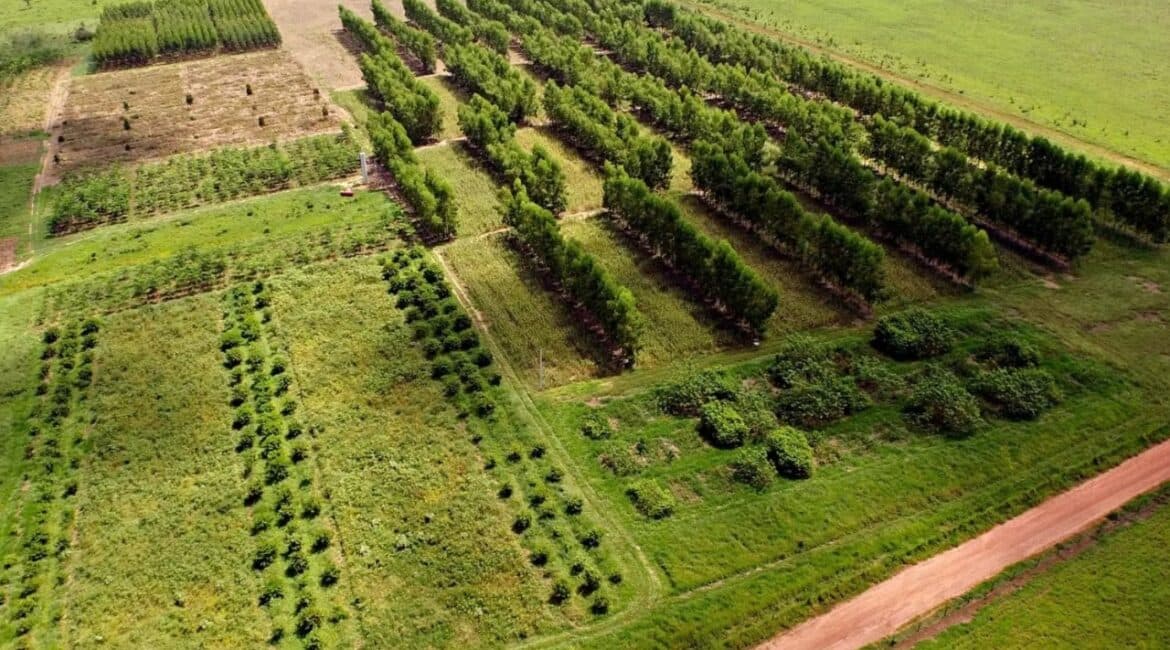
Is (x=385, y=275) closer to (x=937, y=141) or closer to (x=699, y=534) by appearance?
(x=699, y=534)

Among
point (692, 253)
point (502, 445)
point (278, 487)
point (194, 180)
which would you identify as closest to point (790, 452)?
point (502, 445)

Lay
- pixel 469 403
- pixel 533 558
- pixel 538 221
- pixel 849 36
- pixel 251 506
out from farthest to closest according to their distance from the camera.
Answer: pixel 849 36 → pixel 538 221 → pixel 469 403 → pixel 251 506 → pixel 533 558

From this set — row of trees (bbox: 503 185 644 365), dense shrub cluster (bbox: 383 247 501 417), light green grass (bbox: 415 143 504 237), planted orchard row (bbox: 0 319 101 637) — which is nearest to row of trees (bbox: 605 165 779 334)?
row of trees (bbox: 503 185 644 365)

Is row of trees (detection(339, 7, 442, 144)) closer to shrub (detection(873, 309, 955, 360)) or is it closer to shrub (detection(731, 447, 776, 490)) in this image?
shrub (detection(873, 309, 955, 360))

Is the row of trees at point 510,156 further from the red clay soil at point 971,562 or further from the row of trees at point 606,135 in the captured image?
the red clay soil at point 971,562

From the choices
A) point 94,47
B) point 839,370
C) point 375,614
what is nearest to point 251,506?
point 375,614

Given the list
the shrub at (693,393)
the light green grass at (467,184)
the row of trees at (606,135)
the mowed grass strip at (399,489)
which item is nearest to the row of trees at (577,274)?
the light green grass at (467,184)

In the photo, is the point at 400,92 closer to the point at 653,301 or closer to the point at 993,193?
the point at 653,301
